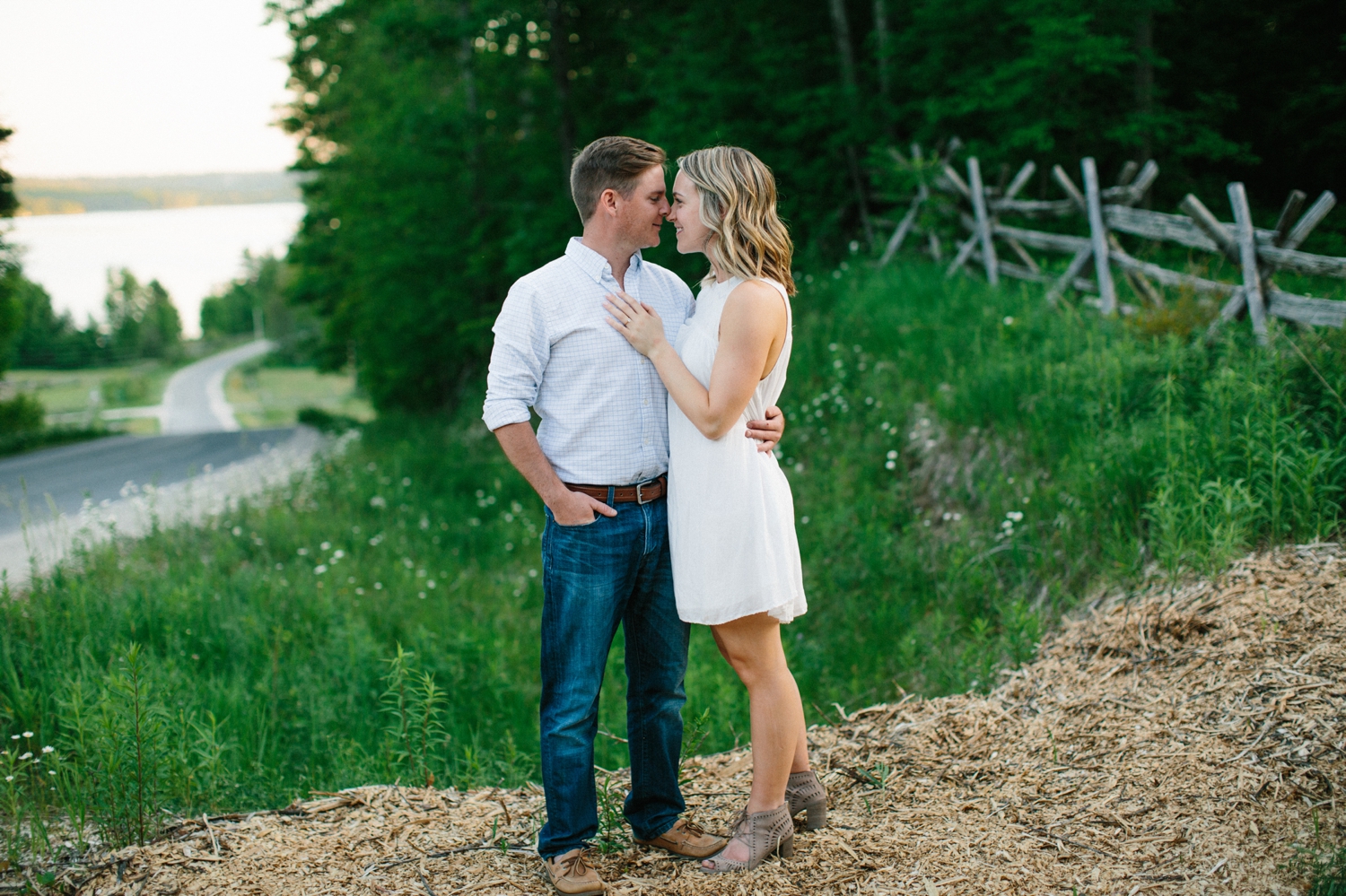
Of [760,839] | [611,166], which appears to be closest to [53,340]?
[611,166]

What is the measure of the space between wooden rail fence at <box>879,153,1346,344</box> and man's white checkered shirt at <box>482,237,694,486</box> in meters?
5.09

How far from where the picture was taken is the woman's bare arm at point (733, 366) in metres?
2.80

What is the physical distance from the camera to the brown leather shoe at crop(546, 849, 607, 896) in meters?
2.86

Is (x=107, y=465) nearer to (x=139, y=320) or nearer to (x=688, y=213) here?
(x=688, y=213)

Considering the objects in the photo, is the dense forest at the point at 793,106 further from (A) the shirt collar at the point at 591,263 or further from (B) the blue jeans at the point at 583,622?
(B) the blue jeans at the point at 583,622

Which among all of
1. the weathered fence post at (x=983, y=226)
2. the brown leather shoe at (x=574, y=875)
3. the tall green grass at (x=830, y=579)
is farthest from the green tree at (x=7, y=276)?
the brown leather shoe at (x=574, y=875)

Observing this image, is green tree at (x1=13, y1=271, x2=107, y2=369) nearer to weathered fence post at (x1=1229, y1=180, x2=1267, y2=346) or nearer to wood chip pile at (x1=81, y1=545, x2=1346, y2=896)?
wood chip pile at (x1=81, y1=545, x2=1346, y2=896)

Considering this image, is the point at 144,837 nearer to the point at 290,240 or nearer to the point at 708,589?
the point at 708,589

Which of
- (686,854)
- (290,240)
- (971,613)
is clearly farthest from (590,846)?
(290,240)

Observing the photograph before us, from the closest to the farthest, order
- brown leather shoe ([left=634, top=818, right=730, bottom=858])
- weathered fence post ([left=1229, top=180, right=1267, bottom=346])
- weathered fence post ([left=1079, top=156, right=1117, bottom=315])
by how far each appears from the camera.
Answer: brown leather shoe ([left=634, top=818, right=730, bottom=858]) < weathered fence post ([left=1229, top=180, right=1267, bottom=346]) < weathered fence post ([left=1079, top=156, right=1117, bottom=315])

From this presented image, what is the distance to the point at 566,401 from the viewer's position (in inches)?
117

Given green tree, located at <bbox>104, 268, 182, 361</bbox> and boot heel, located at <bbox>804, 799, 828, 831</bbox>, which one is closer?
boot heel, located at <bbox>804, 799, 828, 831</bbox>

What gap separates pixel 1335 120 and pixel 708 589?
19.5m

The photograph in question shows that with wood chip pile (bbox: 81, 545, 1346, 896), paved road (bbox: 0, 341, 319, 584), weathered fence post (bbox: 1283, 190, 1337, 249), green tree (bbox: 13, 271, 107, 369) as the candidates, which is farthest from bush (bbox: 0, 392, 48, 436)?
green tree (bbox: 13, 271, 107, 369)
